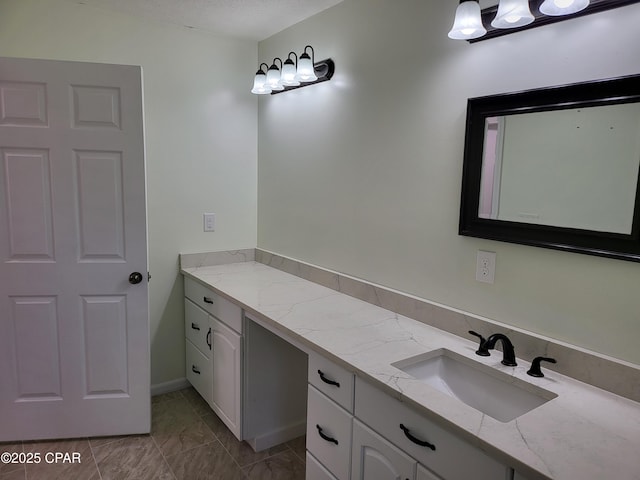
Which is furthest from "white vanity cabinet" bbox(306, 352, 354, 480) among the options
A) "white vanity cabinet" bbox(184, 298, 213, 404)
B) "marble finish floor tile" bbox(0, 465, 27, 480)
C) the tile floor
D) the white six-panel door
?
"marble finish floor tile" bbox(0, 465, 27, 480)

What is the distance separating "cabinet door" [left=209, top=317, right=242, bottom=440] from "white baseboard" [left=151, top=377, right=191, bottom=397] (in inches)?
19.9

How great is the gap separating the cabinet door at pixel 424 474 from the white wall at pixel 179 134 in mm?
2051

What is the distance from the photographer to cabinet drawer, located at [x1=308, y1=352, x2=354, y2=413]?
151 cm

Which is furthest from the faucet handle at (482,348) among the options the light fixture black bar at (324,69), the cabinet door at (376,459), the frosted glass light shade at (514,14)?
the light fixture black bar at (324,69)

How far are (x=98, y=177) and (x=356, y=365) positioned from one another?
1.61 meters

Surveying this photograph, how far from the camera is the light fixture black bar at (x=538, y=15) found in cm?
125

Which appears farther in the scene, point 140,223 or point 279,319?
point 140,223

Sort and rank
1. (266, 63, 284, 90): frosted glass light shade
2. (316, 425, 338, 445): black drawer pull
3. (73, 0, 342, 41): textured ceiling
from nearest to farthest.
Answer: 1. (316, 425, 338, 445): black drawer pull
2. (73, 0, 342, 41): textured ceiling
3. (266, 63, 284, 90): frosted glass light shade

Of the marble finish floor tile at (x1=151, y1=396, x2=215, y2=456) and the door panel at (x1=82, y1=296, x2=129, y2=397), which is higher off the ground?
the door panel at (x1=82, y1=296, x2=129, y2=397)

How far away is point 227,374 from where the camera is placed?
2340mm

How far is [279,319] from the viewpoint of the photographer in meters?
1.89

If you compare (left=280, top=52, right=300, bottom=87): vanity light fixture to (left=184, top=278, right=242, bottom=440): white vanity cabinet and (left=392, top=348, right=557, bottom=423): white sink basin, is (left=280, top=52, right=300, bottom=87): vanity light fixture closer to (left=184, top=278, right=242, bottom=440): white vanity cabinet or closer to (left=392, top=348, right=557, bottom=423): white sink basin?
(left=184, top=278, right=242, bottom=440): white vanity cabinet

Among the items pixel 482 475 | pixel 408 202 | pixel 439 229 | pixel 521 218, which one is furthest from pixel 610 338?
pixel 408 202

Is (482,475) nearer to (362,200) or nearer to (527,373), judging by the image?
(527,373)
